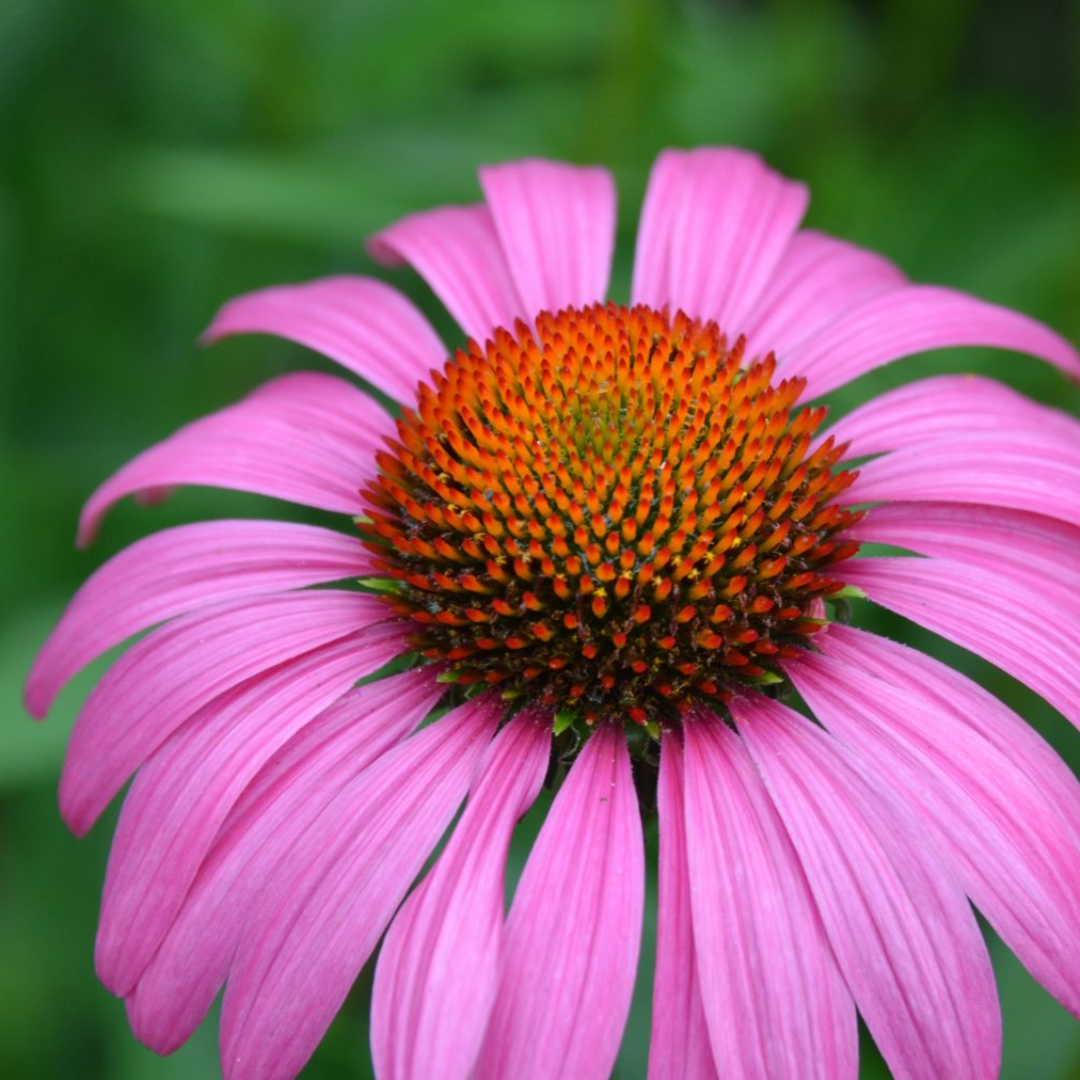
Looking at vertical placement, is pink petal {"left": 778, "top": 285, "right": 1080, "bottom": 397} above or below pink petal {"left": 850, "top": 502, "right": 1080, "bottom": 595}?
above

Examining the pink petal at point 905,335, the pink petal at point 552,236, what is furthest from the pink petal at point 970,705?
the pink petal at point 552,236

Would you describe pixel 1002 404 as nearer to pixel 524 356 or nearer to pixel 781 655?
pixel 781 655

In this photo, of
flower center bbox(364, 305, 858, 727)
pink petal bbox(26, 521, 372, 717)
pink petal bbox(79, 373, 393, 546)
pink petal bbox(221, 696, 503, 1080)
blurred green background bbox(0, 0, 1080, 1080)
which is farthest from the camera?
blurred green background bbox(0, 0, 1080, 1080)

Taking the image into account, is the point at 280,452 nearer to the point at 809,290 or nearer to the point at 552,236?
the point at 552,236

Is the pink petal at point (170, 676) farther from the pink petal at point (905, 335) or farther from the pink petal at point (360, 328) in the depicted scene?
the pink petal at point (905, 335)

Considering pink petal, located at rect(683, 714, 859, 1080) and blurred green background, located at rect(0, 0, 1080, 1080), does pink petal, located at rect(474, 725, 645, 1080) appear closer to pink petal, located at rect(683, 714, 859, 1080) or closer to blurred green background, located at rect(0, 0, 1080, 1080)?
pink petal, located at rect(683, 714, 859, 1080)

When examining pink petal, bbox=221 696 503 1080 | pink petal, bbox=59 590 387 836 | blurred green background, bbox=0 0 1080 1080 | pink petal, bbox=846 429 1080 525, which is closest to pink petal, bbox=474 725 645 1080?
pink petal, bbox=221 696 503 1080

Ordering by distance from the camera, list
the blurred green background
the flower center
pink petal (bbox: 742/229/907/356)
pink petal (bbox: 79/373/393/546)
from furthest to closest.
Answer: the blurred green background → pink petal (bbox: 742/229/907/356) → pink petal (bbox: 79/373/393/546) → the flower center

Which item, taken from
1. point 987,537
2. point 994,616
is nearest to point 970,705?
point 994,616
